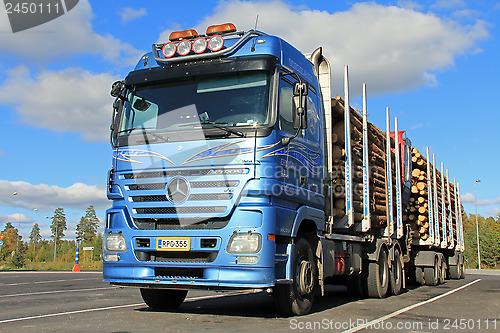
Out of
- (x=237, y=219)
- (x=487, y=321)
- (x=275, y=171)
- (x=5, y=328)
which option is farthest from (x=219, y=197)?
(x=487, y=321)

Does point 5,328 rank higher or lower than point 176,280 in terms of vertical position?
lower

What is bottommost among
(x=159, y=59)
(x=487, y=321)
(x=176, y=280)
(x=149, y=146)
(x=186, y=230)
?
(x=487, y=321)

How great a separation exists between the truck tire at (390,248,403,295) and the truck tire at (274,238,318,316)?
4.54m

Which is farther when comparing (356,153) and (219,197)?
(356,153)

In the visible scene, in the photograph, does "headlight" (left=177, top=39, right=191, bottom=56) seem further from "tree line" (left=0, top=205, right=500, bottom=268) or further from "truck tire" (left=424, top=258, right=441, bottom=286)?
"tree line" (left=0, top=205, right=500, bottom=268)

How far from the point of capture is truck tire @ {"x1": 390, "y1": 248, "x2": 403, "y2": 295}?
36.8ft

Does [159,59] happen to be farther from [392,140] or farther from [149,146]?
[392,140]

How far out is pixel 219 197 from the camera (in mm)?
6227

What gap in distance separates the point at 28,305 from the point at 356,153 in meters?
6.45

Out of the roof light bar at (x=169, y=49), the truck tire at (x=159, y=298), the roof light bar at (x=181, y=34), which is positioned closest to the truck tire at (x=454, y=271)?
the truck tire at (x=159, y=298)

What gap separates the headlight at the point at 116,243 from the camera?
261 inches

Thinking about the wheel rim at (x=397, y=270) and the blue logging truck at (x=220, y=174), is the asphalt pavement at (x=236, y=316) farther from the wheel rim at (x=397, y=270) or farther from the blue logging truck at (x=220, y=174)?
the wheel rim at (x=397, y=270)

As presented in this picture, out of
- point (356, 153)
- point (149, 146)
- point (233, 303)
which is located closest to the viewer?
point (149, 146)

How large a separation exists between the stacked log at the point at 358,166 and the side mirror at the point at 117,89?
377cm
